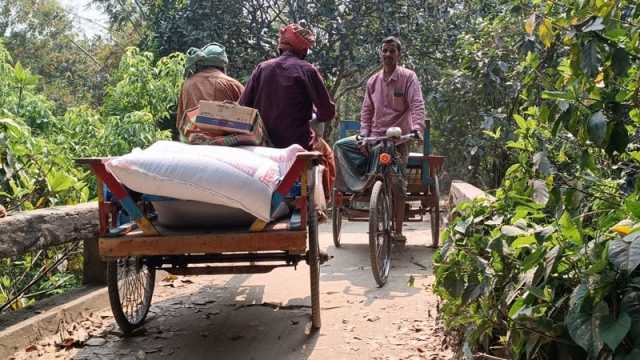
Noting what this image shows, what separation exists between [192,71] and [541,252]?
13.3 ft

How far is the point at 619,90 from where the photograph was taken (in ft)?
7.47

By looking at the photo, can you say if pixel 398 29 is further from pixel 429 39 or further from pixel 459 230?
pixel 459 230

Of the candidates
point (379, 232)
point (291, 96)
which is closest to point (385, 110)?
point (379, 232)

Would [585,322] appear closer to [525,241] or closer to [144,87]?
[525,241]

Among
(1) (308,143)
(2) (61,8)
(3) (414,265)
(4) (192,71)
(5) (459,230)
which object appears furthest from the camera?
(2) (61,8)

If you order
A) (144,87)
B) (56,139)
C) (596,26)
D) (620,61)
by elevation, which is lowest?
(56,139)

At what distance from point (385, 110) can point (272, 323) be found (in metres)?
3.09

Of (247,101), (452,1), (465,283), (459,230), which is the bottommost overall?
(465,283)

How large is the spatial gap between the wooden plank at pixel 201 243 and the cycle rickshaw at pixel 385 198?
172 cm

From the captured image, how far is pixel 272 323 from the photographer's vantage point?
430 cm

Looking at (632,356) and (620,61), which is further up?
(620,61)

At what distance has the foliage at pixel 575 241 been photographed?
1.88m

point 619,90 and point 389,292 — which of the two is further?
point 389,292

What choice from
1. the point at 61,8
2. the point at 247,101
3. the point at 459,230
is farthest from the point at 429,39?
the point at 61,8
